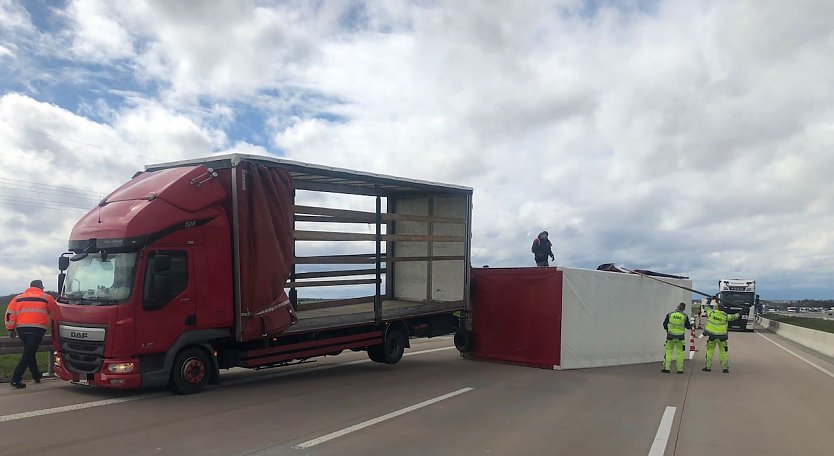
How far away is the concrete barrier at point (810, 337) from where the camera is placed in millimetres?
23727

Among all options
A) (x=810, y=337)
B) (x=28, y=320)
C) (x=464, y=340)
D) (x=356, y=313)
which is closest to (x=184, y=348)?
(x=28, y=320)

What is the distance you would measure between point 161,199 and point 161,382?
2.75m

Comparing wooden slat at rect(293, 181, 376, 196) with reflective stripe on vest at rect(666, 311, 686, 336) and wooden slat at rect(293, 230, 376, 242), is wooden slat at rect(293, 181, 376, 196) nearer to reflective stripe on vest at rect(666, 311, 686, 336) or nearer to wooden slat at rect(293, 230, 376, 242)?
wooden slat at rect(293, 230, 376, 242)

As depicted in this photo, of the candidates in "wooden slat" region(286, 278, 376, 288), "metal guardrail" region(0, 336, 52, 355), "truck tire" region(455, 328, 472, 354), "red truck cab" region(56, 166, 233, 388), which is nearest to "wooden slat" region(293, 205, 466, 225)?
"wooden slat" region(286, 278, 376, 288)

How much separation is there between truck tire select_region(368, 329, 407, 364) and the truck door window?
509 centimetres

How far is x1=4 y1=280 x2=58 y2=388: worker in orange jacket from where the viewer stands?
1008 centimetres

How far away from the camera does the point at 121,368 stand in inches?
353

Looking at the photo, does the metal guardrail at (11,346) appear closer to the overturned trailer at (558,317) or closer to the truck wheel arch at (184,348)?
the truck wheel arch at (184,348)

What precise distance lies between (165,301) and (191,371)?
4.08 ft

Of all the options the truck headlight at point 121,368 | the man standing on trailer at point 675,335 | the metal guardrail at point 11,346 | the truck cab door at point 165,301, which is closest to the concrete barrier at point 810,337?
the man standing on trailer at point 675,335

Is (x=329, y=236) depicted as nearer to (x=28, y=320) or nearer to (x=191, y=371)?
(x=191, y=371)

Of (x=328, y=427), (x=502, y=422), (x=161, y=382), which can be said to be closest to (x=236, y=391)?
(x=161, y=382)

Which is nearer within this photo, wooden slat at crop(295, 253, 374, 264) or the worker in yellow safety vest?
wooden slat at crop(295, 253, 374, 264)

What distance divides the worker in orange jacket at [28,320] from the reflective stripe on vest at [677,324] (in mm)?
12960
